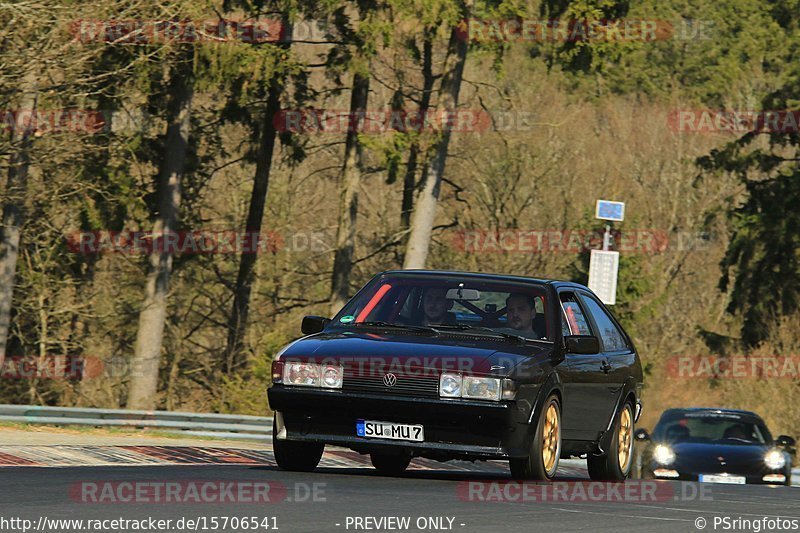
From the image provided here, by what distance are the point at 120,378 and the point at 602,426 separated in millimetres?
25861

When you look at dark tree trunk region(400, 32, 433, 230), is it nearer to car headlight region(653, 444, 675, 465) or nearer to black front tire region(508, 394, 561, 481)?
car headlight region(653, 444, 675, 465)

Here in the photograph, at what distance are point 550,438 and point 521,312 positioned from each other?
3.38 feet

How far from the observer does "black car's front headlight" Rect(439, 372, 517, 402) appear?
10.8 metres

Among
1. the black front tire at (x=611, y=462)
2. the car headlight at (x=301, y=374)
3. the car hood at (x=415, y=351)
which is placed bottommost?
the black front tire at (x=611, y=462)

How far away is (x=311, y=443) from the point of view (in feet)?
37.7

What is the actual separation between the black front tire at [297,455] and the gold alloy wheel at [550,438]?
1642 millimetres

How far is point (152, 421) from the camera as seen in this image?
901 inches

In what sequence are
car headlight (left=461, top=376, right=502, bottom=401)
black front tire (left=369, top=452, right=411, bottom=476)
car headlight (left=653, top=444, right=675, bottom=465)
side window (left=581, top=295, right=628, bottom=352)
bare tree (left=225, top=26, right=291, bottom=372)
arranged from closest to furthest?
car headlight (left=461, top=376, right=502, bottom=401), side window (left=581, top=295, right=628, bottom=352), black front tire (left=369, top=452, right=411, bottom=476), car headlight (left=653, top=444, right=675, bottom=465), bare tree (left=225, top=26, right=291, bottom=372)

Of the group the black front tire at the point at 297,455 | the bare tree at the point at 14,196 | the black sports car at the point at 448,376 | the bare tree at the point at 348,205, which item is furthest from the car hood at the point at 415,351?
the bare tree at the point at 348,205

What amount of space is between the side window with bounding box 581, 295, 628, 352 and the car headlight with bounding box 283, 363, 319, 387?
3.03m

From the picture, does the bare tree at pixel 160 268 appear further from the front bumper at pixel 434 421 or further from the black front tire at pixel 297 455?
the front bumper at pixel 434 421

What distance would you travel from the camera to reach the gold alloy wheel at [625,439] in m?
13.4

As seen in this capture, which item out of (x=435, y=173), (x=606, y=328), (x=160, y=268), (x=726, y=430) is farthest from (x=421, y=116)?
(x=606, y=328)

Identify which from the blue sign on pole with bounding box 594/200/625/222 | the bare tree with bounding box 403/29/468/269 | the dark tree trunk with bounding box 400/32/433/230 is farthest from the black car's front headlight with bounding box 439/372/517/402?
the dark tree trunk with bounding box 400/32/433/230
